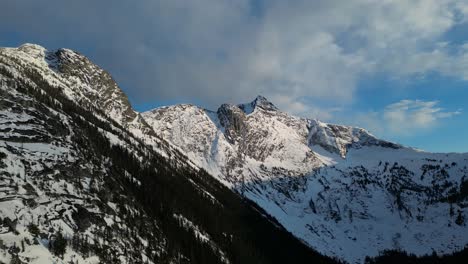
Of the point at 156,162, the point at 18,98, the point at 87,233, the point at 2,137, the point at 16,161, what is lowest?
the point at 87,233

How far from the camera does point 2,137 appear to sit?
8375 cm

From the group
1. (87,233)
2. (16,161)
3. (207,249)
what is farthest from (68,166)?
(207,249)

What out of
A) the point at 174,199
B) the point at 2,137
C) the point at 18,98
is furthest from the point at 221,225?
the point at 2,137

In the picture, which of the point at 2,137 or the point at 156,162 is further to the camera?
the point at 156,162

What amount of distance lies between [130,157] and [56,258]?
276ft

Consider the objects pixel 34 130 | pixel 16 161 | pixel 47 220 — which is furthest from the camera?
pixel 34 130

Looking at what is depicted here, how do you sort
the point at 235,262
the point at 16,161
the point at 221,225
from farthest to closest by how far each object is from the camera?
the point at 221,225 → the point at 235,262 → the point at 16,161

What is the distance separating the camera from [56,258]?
207 ft

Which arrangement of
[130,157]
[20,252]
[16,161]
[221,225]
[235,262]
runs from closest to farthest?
1. [20,252]
2. [16,161]
3. [235,262]
4. [130,157]
5. [221,225]

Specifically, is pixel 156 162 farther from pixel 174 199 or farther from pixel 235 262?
pixel 235 262

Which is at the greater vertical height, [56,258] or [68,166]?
[68,166]

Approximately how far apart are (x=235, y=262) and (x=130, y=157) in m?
44.1

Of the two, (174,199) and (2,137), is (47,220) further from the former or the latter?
(174,199)

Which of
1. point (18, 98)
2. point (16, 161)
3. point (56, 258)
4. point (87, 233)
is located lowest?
point (56, 258)
